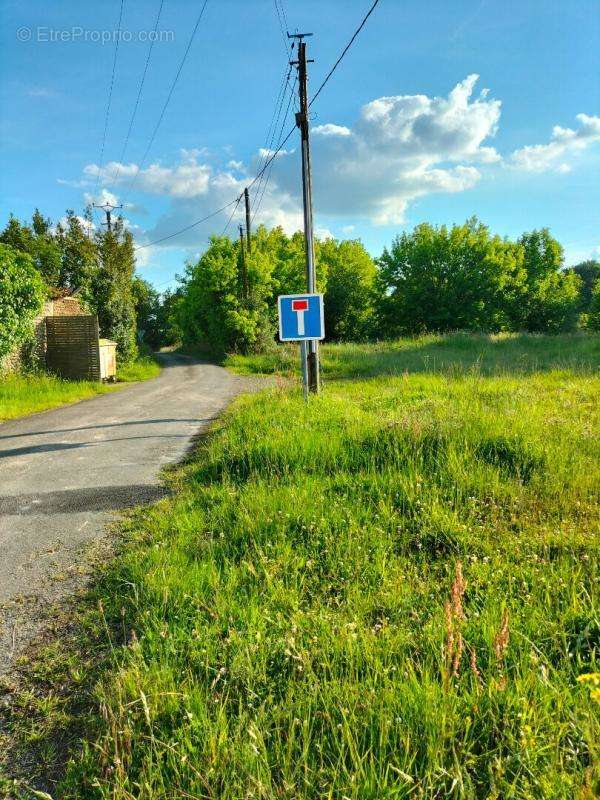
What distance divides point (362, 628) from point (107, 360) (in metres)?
18.6

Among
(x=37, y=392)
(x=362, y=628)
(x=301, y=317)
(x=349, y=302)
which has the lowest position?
(x=362, y=628)

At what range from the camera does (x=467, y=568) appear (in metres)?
3.14

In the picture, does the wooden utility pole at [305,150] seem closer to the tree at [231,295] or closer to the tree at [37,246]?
the tree at [231,295]

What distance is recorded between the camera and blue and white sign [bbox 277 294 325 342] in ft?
28.0

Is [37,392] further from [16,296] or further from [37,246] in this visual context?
[37,246]

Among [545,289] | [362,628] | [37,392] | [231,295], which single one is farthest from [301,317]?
[545,289]

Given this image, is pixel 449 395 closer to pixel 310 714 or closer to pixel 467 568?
pixel 467 568

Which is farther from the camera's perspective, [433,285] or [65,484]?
[433,285]

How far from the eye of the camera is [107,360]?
1897cm

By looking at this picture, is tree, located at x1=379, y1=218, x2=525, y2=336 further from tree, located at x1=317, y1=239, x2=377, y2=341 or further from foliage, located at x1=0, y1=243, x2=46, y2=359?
foliage, located at x1=0, y1=243, x2=46, y2=359

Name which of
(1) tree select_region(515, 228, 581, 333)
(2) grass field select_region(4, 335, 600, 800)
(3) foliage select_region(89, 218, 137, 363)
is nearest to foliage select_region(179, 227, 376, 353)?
(3) foliage select_region(89, 218, 137, 363)

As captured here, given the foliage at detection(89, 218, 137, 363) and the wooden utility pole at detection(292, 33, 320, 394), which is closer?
the wooden utility pole at detection(292, 33, 320, 394)

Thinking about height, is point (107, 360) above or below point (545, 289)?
below

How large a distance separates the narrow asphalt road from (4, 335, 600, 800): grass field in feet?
1.54
